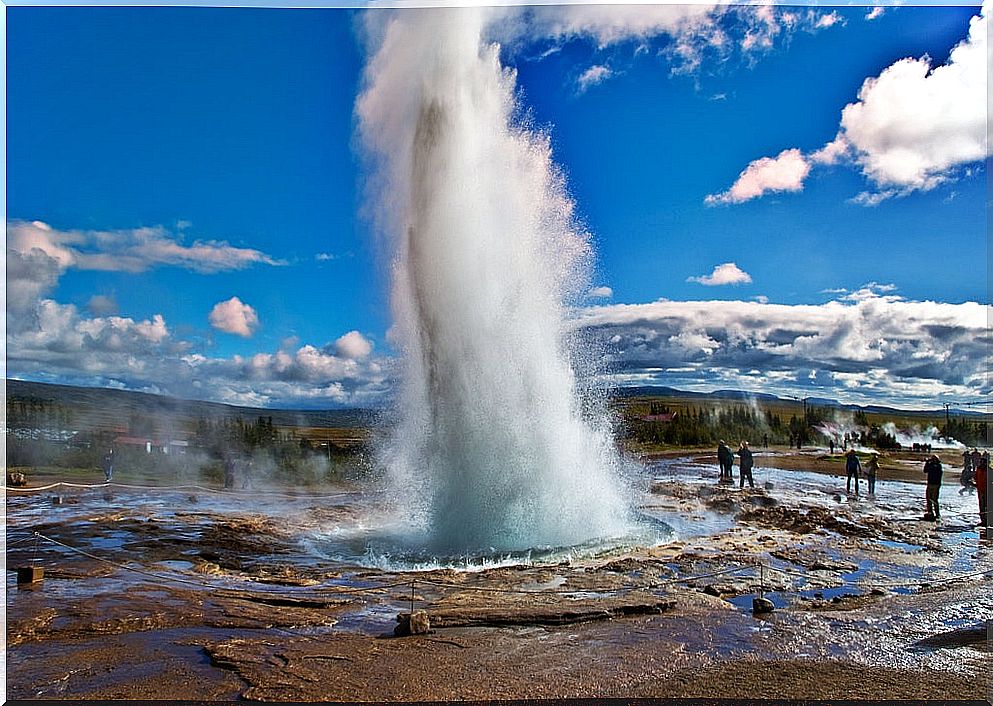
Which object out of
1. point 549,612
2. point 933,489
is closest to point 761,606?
point 549,612

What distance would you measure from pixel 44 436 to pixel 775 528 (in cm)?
1415

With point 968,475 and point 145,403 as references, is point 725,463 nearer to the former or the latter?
point 968,475

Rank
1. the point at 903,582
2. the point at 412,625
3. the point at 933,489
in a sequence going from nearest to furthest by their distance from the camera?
the point at 412,625 → the point at 903,582 → the point at 933,489

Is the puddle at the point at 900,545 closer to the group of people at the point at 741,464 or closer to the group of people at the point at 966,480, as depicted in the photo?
the group of people at the point at 966,480

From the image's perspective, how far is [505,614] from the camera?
17.7 ft

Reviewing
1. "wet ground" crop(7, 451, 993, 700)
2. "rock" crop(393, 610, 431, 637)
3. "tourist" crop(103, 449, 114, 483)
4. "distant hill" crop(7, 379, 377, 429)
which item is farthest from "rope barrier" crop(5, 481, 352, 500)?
"rock" crop(393, 610, 431, 637)

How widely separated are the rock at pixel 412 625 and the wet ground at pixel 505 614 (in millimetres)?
61

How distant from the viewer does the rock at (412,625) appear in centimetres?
507

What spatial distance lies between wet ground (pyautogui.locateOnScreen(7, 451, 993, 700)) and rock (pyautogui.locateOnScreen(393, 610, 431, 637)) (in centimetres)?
6

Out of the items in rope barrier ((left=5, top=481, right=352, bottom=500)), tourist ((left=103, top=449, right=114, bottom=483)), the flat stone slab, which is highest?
tourist ((left=103, top=449, right=114, bottom=483))

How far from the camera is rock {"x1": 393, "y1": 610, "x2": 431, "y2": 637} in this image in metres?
5.07

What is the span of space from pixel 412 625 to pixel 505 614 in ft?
2.30

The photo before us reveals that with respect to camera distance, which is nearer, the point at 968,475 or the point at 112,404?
the point at 968,475

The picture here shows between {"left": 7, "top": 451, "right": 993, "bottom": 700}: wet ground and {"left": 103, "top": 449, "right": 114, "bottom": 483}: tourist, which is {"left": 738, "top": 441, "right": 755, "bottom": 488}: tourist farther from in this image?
{"left": 103, "top": 449, "right": 114, "bottom": 483}: tourist
